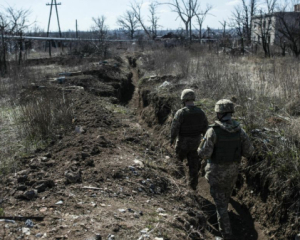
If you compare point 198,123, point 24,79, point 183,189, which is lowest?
point 183,189

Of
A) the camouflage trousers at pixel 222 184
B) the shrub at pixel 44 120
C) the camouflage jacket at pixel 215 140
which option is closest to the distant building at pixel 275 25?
the shrub at pixel 44 120

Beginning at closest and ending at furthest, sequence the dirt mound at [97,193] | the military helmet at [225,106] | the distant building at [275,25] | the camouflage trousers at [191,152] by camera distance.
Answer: the dirt mound at [97,193]
the military helmet at [225,106]
the camouflage trousers at [191,152]
the distant building at [275,25]

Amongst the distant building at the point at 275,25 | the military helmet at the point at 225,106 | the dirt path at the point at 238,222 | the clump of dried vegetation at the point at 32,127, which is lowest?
the dirt path at the point at 238,222

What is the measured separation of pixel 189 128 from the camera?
17.1 ft

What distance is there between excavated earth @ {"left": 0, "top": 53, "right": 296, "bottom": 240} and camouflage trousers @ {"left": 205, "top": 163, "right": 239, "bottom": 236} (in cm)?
24

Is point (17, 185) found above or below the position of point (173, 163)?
above

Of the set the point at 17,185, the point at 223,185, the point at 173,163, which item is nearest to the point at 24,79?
the point at 173,163

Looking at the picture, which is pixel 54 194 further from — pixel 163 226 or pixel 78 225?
pixel 163 226

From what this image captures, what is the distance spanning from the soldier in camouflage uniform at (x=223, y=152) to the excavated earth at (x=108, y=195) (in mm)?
327

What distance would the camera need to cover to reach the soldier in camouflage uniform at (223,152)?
13.0 ft

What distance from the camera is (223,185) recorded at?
4.20 metres

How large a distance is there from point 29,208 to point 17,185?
62cm

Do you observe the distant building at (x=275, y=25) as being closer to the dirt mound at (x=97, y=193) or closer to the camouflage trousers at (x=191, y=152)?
the camouflage trousers at (x=191, y=152)

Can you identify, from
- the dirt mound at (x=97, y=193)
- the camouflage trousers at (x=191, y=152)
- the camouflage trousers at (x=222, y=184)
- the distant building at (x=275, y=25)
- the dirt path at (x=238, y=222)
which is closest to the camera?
the dirt mound at (x=97, y=193)
